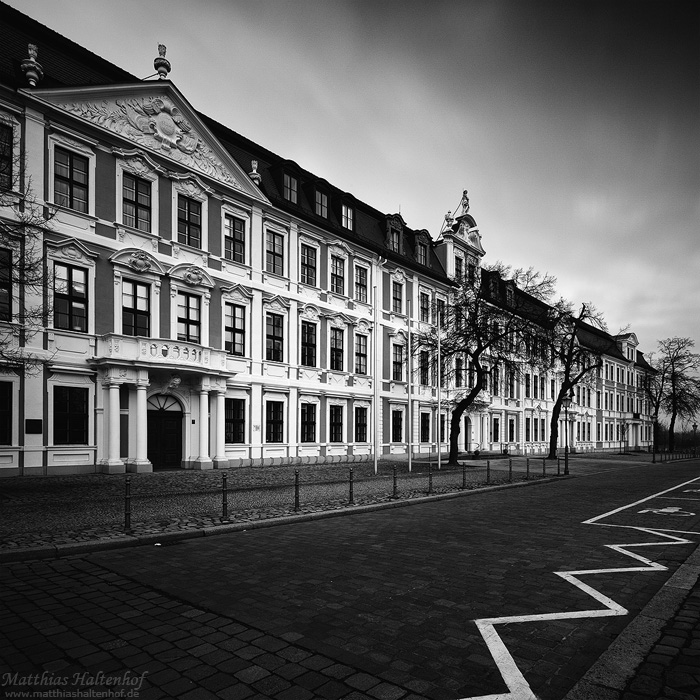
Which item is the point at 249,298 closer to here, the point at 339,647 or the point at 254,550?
the point at 254,550

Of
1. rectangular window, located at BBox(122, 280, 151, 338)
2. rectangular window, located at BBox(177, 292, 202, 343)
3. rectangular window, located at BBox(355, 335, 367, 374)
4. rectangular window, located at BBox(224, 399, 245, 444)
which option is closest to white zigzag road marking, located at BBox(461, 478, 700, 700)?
rectangular window, located at BBox(122, 280, 151, 338)

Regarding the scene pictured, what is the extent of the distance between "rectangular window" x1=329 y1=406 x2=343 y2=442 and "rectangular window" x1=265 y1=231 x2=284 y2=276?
8.93 m

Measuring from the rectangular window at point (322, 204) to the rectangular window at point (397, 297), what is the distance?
7.63 meters

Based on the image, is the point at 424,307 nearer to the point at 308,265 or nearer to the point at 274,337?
the point at 308,265

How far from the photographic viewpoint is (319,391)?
103 ft

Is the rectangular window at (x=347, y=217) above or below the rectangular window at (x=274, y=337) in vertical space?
above

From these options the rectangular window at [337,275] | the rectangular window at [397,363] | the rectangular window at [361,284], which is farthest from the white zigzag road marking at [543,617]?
the rectangular window at [397,363]

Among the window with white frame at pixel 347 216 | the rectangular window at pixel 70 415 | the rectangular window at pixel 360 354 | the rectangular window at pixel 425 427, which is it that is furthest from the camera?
the rectangular window at pixel 425 427

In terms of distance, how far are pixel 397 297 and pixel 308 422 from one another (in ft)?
40.5

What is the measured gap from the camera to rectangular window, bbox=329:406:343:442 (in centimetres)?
3238

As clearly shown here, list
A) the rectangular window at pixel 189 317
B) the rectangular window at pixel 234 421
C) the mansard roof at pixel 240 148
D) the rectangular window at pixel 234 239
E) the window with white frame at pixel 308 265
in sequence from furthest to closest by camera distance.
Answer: the window with white frame at pixel 308 265 < the rectangular window at pixel 234 239 < the rectangular window at pixel 234 421 < the rectangular window at pixel 189 317 < the mansard roof at pixel 240 148

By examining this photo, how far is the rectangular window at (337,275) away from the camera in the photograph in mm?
33062

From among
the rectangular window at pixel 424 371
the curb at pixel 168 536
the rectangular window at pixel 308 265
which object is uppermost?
the rectangular window at pixel 308 265

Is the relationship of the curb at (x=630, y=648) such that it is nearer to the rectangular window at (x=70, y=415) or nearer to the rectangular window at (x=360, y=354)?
the rectangular window at (x=70, y=415)
